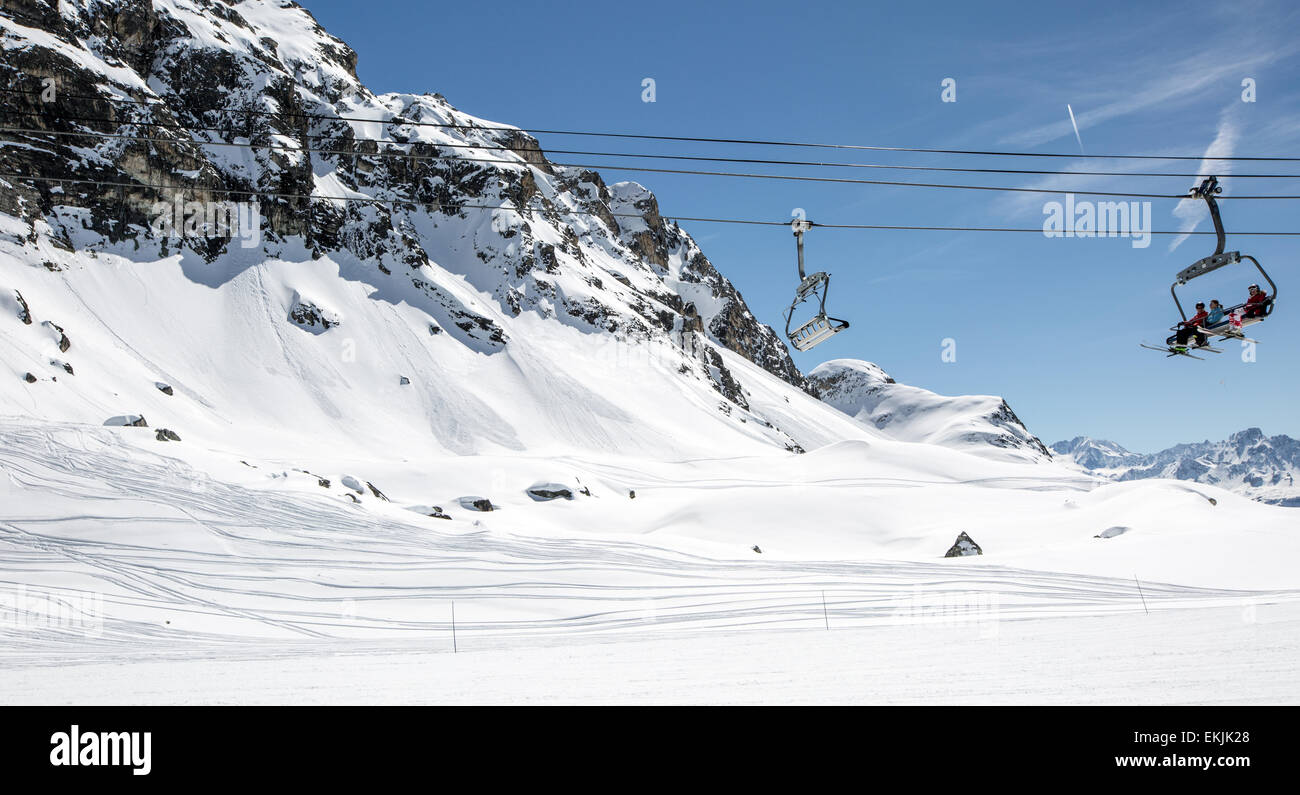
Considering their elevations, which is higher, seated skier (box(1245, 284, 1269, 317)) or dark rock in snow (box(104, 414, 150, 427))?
dark rock in snow (box(104, 414, 150, 427))

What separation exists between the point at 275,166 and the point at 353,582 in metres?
87.6

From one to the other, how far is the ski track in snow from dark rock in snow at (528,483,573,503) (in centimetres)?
1722

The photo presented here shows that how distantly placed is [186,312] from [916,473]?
72694 millimetres

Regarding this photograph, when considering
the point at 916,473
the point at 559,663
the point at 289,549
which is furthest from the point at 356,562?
the point at 916,473

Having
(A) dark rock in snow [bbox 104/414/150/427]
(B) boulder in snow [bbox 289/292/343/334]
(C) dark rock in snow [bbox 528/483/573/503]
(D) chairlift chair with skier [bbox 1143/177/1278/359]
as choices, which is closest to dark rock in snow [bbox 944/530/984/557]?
(D) chairlift chair with skier [bbox 1143/177/1278/359]

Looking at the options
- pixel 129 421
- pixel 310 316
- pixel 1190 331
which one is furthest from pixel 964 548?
pixel 310 316

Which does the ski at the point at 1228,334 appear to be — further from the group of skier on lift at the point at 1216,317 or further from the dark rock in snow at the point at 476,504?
the dark rock in snow at the point at 476,504

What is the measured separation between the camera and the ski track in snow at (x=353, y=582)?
734 inches

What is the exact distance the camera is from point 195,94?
9925 centimetres

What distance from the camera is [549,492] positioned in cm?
4594

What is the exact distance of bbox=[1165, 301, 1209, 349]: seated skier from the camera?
560 inches

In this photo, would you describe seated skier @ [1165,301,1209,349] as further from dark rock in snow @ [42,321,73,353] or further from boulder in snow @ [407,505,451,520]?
dark rock in snow @ [42,321,73,353]

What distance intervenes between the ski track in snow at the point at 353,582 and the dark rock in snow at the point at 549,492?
1722cm

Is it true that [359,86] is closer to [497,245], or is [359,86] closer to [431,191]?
[431,191]
